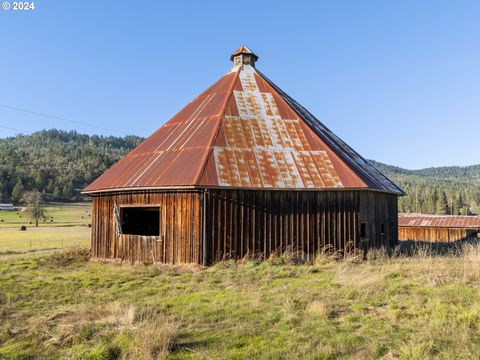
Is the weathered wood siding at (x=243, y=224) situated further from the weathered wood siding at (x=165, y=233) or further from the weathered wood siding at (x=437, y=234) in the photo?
the weathered wood siding at (x=437, y=234)

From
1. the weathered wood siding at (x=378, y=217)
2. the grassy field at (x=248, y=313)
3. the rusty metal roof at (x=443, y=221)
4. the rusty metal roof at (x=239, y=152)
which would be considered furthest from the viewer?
the rusty metal roof at (x=443, y=221)

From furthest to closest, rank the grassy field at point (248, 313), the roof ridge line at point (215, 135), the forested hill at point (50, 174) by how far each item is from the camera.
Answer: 1. the forested hill at point (50, 174)
2. the roof ridge line at point (215, 135)
3. the grassy field at point (248, 313)

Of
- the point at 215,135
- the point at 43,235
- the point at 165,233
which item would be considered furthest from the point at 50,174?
the point at 165,233

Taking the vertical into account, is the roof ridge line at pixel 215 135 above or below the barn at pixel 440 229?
above

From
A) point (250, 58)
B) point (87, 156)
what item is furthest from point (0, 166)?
point (250, 58)

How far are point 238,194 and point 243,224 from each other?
1111mm

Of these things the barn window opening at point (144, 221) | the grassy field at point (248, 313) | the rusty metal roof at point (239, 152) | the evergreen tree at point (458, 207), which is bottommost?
the evergreen tree at point (458, 207)

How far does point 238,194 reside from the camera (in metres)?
14.0

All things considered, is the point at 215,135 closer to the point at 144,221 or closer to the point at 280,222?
the point at 280,222

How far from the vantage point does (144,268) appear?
42.9 ft

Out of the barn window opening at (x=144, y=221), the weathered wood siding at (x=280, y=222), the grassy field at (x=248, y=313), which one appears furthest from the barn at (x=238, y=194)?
the barn window opening at (x=144, y=221)

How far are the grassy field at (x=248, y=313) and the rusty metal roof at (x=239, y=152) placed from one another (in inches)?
136

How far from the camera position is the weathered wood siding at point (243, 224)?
13.7m

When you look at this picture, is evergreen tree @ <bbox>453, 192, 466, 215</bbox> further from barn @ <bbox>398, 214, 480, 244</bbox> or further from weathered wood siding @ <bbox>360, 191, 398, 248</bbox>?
weathered wood siding @ <bbox>360, 191, 398, 248</bbox>
